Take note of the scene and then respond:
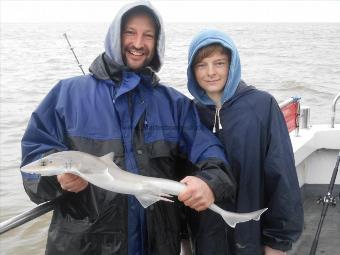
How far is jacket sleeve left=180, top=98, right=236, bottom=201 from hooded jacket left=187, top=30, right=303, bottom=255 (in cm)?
17

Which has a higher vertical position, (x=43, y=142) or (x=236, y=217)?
(x=43, y=142)

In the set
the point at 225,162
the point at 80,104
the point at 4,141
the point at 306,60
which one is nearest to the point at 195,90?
the point at 225,162

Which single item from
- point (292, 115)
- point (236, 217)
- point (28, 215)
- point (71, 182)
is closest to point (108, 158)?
point (71, 182)

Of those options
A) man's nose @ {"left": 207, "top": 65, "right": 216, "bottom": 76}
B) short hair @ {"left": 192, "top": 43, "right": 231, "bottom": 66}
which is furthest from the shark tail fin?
short hair @ {"left": 192, "top": 43, "right": 231, "bottom": 66}

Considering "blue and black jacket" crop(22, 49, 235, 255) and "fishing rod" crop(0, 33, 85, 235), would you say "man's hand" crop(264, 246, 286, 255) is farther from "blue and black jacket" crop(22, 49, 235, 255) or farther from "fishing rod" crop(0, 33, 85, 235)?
"fishing rod" crop(0, 33, 85, 235)

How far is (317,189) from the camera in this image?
19.4ft

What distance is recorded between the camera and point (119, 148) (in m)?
2.65

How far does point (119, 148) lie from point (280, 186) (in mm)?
1077

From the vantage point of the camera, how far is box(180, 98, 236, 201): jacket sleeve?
2617 mm

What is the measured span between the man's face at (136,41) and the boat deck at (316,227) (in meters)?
2.84

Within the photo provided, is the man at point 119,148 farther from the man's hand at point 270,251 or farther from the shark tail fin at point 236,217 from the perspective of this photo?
the man's hand at point 270,251

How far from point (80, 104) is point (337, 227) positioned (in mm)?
3685

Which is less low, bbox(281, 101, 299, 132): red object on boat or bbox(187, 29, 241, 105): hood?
bbox(187, 29, 241, 105): hood

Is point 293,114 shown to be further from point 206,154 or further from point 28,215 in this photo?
point 28,215
